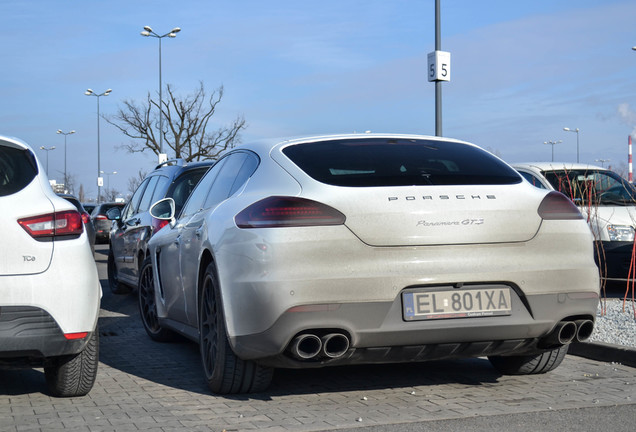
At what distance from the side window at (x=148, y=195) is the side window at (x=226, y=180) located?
15.2 ft

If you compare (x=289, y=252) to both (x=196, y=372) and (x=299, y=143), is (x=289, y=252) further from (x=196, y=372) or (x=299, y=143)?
(x=196, y=372)

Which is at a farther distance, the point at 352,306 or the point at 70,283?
the point at 70,283

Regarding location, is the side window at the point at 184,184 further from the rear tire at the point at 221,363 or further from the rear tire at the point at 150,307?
the rear tire at the point at 221,363

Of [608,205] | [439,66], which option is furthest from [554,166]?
[439,66]

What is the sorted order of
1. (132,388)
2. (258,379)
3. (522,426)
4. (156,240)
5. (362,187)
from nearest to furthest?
(522,426) < (362,187) < (258,379) < (132,388) < (156,240)

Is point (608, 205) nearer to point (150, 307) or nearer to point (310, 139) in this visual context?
point (150, 307)

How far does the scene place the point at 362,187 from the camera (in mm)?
4727

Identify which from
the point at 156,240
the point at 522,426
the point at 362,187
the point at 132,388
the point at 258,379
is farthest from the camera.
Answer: the point at 156,240

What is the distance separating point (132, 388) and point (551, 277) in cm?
265

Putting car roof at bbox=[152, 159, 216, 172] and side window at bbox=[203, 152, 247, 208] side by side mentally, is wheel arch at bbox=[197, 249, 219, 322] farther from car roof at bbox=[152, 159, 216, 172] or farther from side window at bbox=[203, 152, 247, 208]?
car roof at bbox=[152, 159, 216, 172]

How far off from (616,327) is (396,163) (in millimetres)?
3340

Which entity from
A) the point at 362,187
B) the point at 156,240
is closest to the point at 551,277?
the point at 362,187

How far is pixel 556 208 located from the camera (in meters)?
4.94

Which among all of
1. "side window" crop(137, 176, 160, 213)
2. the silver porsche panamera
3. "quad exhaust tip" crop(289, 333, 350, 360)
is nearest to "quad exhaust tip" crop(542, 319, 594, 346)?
the silver porsche panamera
